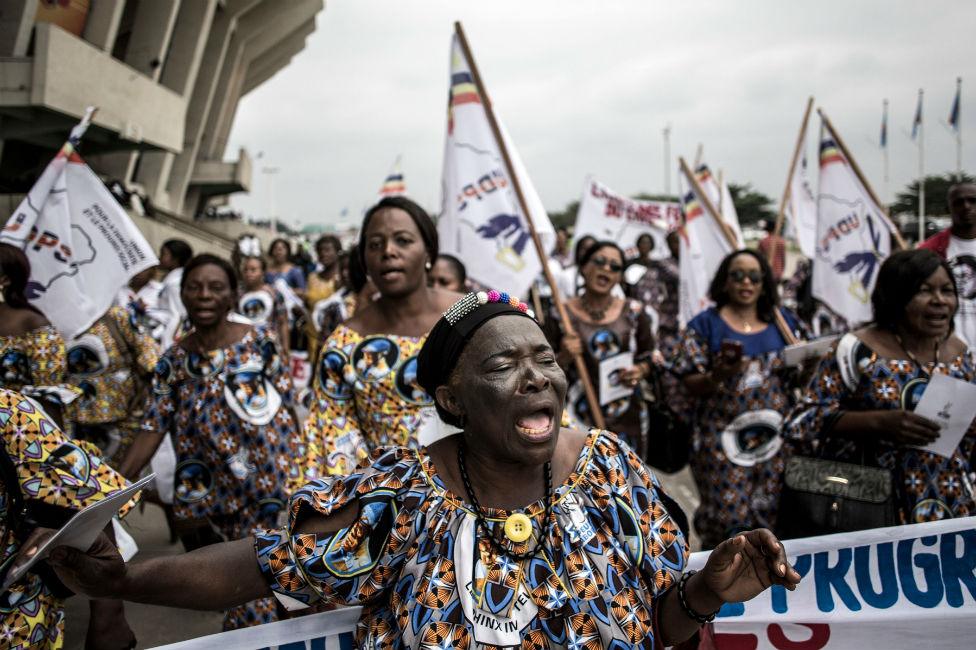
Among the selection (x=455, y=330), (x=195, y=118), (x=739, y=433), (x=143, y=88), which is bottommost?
(x=739, y=433)

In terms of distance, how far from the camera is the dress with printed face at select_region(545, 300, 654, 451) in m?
5.31

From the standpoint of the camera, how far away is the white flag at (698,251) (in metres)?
6.91

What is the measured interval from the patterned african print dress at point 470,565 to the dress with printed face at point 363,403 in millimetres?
1046

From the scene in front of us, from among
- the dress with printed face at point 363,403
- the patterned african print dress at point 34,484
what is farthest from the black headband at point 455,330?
the patterned african print dress at point 34,484

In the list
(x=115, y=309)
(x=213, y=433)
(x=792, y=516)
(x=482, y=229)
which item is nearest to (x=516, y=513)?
(x=792, y=516)

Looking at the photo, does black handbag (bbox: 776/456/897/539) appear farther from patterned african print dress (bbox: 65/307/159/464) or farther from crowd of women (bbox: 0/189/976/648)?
patterned african print dress (bbox: 65/307/159/464)

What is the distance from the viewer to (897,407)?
129 inches

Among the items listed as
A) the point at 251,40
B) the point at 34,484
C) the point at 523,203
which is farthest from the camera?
the point at 251,40

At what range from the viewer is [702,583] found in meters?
1.88

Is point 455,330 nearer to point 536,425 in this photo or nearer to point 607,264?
point 536,425

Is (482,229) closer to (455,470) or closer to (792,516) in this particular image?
(792,516)

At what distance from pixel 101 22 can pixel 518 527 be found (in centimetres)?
2480

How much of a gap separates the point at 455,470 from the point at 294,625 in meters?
0.65

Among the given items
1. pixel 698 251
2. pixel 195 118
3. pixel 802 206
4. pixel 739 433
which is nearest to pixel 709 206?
pixel 698 251
